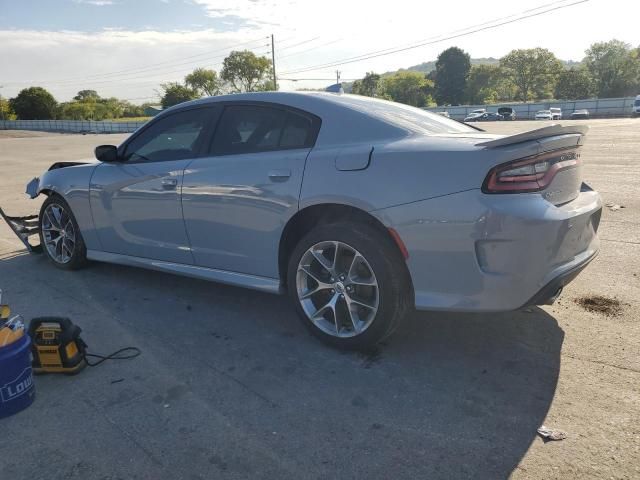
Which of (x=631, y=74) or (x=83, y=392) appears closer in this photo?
(x=83, y=392)

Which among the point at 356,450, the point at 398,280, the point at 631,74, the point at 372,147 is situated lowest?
the point at 356,450

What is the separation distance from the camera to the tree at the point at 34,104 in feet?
287

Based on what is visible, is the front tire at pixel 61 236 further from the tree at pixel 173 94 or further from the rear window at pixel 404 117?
the tree at pixel 173 94

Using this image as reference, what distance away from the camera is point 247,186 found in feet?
11.3

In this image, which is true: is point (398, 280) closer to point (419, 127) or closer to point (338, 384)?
point (338, 384)

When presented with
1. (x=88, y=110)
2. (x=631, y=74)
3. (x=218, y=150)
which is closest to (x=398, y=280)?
(x=218, y=150)

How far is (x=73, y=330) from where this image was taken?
299 centimetres

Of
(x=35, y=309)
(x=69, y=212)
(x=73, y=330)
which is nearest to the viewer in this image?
(x=73, y=330)

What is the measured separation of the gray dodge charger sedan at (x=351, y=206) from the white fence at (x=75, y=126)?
197ft

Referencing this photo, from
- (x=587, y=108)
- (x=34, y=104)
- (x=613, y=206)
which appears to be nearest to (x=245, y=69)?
(x=34, y=104)

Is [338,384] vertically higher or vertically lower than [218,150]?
lower

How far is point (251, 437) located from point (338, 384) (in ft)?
2.06

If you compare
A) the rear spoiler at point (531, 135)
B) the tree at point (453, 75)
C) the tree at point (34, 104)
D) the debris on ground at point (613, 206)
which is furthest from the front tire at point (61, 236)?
the tree at point (453, 75)

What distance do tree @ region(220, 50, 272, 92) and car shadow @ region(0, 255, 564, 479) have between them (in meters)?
107
